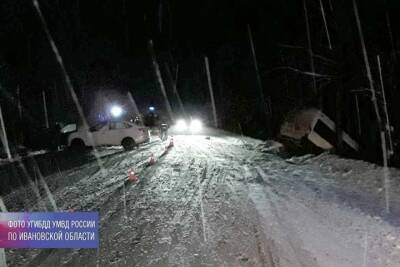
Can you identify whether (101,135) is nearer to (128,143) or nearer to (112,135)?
(112,135)

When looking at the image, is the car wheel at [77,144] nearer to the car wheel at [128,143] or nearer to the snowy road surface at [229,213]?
the car wheel at [128,143]

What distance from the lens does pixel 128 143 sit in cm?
2188

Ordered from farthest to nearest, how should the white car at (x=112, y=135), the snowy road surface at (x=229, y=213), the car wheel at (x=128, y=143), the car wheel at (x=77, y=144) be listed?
the car wheel at (x=77, y=144)
the white car at (x=112, y=135)
the car wheel at (x=128, y=143)
the snowy road surface at (x=229, y=213)

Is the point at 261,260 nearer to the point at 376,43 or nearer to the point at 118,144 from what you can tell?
the point at 376,43

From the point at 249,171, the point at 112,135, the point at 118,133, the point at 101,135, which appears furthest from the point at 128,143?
the point at 249,171

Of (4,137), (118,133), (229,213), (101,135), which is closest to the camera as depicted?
(229,213)

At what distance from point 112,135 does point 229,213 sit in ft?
46.4

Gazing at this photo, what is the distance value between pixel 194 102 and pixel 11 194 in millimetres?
57238

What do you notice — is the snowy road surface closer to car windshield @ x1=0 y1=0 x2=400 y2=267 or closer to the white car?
car windshield @ x1=0 y1=0 x2=400 y2=267

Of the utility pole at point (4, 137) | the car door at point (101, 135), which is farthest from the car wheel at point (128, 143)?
the utility pole at point (4, 137)

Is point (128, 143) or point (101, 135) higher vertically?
point (101, 135)

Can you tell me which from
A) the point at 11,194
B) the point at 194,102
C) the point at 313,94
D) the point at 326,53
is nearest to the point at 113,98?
the point at 194,102

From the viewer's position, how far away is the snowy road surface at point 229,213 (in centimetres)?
661

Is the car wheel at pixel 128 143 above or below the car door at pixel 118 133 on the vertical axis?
below
